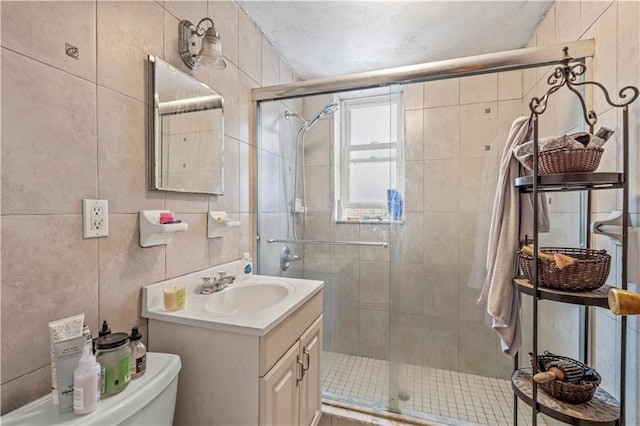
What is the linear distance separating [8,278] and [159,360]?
1.48 ft

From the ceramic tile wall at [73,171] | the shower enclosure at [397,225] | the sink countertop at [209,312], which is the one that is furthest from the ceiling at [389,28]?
the sink countertop at [209,312]

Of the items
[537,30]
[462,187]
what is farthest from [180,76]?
[537,30]

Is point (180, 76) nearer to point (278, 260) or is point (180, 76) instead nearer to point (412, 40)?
point (278, 260)

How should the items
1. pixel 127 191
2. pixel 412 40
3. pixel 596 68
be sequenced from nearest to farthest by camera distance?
pixel 127 191
pixel 596 68
pixel 412 40

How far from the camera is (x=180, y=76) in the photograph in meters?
1.22

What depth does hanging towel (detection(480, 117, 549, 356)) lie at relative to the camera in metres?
1.12

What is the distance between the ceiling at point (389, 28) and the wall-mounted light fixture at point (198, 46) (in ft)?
1.85

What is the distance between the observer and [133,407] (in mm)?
707

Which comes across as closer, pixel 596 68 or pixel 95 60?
pixel 95 60

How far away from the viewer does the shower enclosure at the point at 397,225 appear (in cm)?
182

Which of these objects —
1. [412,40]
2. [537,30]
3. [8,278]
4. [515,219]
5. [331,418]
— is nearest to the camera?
[8,278]

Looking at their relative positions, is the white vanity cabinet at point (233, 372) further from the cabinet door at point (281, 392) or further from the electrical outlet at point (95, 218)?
the electrical outlet at point (95, 218)

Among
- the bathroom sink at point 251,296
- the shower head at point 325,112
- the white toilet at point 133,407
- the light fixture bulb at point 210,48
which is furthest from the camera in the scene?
the shower head at point 325,112

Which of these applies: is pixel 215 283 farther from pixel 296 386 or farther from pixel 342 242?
pixel 342 242
